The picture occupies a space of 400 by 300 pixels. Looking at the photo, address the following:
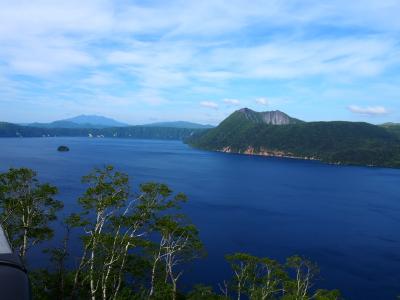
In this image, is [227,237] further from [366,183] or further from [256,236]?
[366,183]

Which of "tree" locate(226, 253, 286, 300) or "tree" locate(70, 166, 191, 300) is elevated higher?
"tree" locate(70, 166, 191, 300)

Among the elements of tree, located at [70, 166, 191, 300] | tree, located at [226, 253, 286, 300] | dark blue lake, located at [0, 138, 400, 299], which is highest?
tree, located at [70, 166, 191, 300]

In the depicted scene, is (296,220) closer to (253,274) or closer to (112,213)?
(253,274)

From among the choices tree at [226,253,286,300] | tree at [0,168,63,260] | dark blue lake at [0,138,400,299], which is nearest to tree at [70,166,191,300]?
tree at [0,168,63,260]

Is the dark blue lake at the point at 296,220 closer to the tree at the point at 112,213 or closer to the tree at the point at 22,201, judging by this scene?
the tree at the point at 112,213

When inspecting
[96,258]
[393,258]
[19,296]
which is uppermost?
[19,296]

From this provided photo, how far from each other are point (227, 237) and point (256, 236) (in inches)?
282

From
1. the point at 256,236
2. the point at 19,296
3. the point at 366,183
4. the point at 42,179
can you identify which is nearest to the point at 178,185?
the point at 42,179

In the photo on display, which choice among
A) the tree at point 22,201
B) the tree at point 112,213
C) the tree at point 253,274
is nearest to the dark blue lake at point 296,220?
the tree at point 253,274

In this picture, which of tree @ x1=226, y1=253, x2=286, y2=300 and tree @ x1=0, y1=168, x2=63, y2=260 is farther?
tree @ x1=226, y1=253, x2=286, y2=300

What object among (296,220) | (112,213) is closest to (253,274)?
(112,213)

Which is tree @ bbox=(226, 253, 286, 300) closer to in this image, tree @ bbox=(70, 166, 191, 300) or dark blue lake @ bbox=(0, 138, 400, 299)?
tree @ bbox=(70, 166, 191, 300)

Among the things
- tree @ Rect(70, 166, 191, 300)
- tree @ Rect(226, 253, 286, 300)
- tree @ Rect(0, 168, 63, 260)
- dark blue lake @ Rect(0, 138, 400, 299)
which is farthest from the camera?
dark blue lake @ Rect(0, 138, 400, 299)

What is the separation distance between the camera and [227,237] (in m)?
81.9
